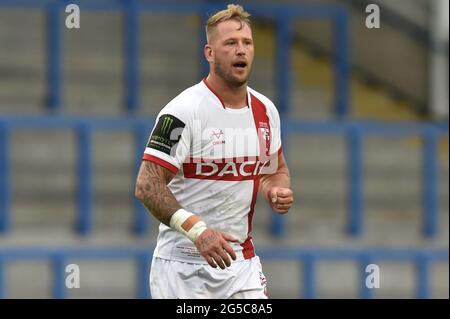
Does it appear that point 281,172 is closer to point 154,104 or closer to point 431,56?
point 154,104

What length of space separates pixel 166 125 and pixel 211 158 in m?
0.28

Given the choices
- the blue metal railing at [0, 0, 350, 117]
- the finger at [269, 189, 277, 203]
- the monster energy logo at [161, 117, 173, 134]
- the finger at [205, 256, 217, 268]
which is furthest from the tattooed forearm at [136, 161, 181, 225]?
the blue metal railing at [0, 0, 350, 117]

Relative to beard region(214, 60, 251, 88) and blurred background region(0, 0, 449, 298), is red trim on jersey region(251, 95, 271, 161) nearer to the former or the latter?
beard region(214, 60, 251, 88)

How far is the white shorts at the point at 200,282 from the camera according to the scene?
574 cm

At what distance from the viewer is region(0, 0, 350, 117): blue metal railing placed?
1056 centimetres

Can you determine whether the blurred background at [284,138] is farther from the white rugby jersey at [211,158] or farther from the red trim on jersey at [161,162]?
the red trim on jersey at [161,162]

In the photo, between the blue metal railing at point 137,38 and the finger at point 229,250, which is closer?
the finger at point 229,250

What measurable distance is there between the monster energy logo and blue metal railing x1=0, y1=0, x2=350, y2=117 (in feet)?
16.7

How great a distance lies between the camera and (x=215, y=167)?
5680mm

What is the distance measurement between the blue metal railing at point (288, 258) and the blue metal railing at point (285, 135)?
48cm

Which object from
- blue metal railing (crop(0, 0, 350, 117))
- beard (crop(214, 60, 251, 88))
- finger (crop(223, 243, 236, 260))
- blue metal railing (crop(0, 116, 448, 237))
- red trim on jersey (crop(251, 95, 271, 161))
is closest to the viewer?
finger (crop(223, 243, 236, 260))

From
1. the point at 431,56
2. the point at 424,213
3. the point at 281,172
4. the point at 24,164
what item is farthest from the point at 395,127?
the point at 281,172

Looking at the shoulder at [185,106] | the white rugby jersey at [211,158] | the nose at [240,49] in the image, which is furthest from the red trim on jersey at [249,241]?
the nose at [240,49]

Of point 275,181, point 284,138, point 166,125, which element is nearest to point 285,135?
point 284,138
